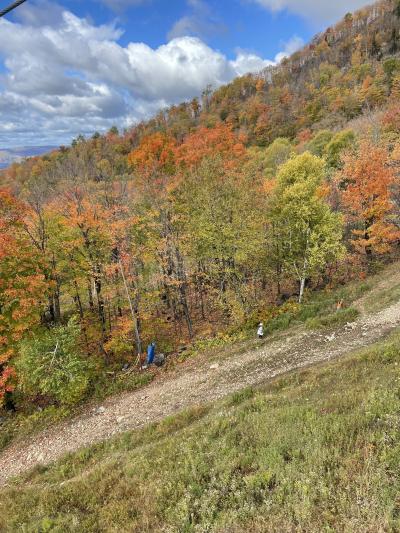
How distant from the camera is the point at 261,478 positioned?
23.1ft

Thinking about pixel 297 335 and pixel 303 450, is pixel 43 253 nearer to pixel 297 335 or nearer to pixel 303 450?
pixel 297 335

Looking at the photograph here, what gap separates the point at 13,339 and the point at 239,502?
16785 mm

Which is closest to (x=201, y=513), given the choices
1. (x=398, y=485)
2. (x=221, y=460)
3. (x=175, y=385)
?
(x=221, y=460)

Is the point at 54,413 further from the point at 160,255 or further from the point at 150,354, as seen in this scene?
the point at 160,255

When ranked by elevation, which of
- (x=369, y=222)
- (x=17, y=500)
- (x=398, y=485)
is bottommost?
(x=17, y=500)

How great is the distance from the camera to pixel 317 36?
624 ft

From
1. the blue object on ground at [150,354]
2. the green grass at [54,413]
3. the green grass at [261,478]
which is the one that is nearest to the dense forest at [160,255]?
the green grass at [54,413]

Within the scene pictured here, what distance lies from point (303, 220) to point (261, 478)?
2126 centimetres

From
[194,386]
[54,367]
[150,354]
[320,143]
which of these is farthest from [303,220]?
[320,143]

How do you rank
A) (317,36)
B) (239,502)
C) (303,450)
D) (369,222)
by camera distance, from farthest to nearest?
(317,36), (369,222), (303,450), (239,502)

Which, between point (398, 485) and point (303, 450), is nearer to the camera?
point (398, 485)

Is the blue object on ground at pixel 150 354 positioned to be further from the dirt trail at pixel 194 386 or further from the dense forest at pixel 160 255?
the dirt trail at pixel 194 386

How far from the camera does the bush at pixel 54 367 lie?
1786cm

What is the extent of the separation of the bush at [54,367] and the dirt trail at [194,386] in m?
1.48
